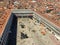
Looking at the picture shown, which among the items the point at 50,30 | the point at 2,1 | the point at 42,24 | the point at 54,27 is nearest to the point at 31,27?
the point at 42,24

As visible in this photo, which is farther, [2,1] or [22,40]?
[2,1]

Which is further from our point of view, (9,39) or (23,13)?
(23,13)

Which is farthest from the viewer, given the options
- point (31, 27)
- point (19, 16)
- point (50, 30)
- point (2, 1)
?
point (2, 1)

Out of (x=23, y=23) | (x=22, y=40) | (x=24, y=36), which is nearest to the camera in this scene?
(x=22, y=40)

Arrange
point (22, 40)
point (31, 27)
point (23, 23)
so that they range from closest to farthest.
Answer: point (22, 40) → point (31, 27) → point (23, 23)

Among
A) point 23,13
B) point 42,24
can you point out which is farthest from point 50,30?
point 23,13

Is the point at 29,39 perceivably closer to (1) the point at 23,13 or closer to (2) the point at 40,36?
(2) the point at 40,36

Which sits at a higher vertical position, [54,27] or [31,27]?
[54,27]

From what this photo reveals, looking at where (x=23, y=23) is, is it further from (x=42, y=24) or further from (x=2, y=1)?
(x=2, y=1)

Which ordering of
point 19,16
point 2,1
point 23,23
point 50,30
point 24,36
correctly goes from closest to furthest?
point 24,36
point 50,30
point 23,23
point 19,16
point 2,1
